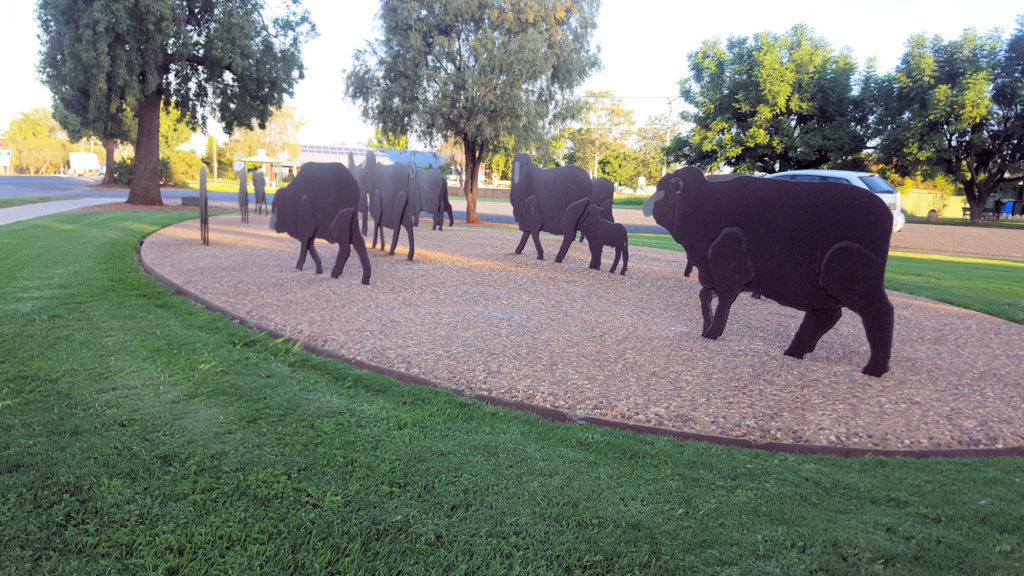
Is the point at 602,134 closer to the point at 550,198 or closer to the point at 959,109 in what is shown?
the point at 959,109

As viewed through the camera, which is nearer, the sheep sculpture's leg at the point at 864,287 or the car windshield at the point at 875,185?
the sheep sculpture's leg at the point at 864,287

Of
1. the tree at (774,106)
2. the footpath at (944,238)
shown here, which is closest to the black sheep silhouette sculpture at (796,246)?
the footpath at (944,238)

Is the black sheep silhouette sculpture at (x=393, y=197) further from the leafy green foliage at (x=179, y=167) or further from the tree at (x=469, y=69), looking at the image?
the leafy green foliage at (x=179, y=167)

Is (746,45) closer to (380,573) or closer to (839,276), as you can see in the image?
(839,276)

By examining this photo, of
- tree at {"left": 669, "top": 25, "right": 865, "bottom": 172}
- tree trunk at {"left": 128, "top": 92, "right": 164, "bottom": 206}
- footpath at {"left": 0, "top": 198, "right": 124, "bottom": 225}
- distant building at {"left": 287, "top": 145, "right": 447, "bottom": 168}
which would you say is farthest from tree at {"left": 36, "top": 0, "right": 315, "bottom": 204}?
distant building at {"left": 287, "top": 145, "right": 447, "bottom": 168}

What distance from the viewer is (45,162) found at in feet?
346

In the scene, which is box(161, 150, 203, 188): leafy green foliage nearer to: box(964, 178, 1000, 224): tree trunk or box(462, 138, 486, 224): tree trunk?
box(462, 138, 486, 224): tree trunk

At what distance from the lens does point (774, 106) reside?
3391cm

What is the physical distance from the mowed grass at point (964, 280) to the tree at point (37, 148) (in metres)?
118

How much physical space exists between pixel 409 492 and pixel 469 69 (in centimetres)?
2068

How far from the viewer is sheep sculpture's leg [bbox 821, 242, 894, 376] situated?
516cm

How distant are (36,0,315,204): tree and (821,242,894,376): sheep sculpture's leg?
2059 cm

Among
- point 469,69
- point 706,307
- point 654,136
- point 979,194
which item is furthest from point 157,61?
point 654,136

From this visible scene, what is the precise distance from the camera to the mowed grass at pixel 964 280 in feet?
31.0
